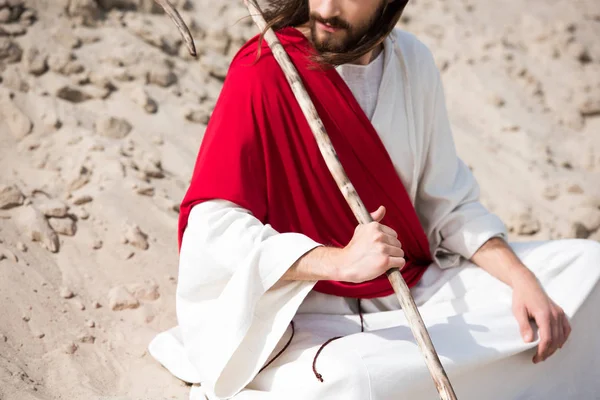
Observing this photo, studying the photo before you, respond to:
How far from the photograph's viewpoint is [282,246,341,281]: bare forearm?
209cm

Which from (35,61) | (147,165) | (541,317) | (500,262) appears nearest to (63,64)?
(35,61)

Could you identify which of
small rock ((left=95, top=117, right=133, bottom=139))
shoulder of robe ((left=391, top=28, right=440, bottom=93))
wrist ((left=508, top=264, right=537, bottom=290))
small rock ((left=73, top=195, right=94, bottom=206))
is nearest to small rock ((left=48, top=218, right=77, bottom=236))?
small rock ((left=73, top=195, right=94, bottom=206))

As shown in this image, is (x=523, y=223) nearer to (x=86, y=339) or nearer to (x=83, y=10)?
(x=86, y=339)

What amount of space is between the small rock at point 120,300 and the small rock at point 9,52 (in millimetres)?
1683

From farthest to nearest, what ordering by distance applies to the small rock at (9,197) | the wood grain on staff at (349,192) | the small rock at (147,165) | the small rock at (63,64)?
the small rock at (63,64)
the small rock at (147,165)
the small rock at (9,197)
the wood grain on staff at (349,192)

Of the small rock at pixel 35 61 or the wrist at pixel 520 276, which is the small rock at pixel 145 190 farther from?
the wrist at pixel 520 276

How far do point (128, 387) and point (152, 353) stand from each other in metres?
0.17

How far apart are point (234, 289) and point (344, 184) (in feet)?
1.48

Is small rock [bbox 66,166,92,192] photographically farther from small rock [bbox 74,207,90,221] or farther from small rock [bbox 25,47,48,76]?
small rock [bbox 25,47,48,76]

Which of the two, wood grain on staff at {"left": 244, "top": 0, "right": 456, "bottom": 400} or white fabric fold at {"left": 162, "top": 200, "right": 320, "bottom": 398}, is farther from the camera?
white fabric fold at {"left": 162, "top": 200, "right": 320, "bottom": 398}

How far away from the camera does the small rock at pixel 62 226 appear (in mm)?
3256

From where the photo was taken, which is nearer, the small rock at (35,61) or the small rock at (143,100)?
the small rock at (35,61)

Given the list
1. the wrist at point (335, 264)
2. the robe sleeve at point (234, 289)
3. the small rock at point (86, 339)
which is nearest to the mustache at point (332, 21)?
the robe sleeve at point (234, 289)

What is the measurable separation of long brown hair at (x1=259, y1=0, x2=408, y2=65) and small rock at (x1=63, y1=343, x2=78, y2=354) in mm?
1344
